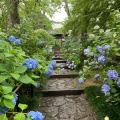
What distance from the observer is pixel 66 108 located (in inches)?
169

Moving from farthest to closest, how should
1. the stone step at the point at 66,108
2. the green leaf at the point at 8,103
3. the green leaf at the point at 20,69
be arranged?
the stone step at the point at 66,108 < the green leaf at the point at 20,69 < the green leaf at the point at 8,103

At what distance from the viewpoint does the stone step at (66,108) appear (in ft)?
12.7

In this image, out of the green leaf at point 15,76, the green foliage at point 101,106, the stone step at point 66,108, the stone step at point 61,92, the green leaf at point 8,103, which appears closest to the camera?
the green leaf at point 8,103

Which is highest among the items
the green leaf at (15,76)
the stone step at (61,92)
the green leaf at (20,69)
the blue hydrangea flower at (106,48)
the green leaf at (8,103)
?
the blue hydrangea flower at (106,48)

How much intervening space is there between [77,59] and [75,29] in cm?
252

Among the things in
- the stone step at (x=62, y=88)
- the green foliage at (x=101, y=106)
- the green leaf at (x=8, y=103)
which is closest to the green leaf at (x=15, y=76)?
the green leaf at (x=8, y=103)

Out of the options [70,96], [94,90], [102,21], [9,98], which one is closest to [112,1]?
[102,21]

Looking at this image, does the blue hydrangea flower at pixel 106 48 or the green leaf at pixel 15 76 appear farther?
the blue hydrangea flower at pixel 106 48

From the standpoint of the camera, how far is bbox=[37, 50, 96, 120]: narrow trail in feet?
12.9

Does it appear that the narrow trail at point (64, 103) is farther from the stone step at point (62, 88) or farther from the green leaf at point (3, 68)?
the green leaf at point (3, 68)

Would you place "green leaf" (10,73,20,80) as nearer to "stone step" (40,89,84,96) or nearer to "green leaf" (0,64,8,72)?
"green leaf" (0,64,8,72)

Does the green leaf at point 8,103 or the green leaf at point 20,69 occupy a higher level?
the green leaf at point 20,69

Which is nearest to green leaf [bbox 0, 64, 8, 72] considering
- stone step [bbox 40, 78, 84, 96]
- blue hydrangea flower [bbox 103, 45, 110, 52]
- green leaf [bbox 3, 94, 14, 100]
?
green leaf [bbox 3, 94, 14, 100]

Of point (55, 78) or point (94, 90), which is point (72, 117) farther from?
point (55, 78)
